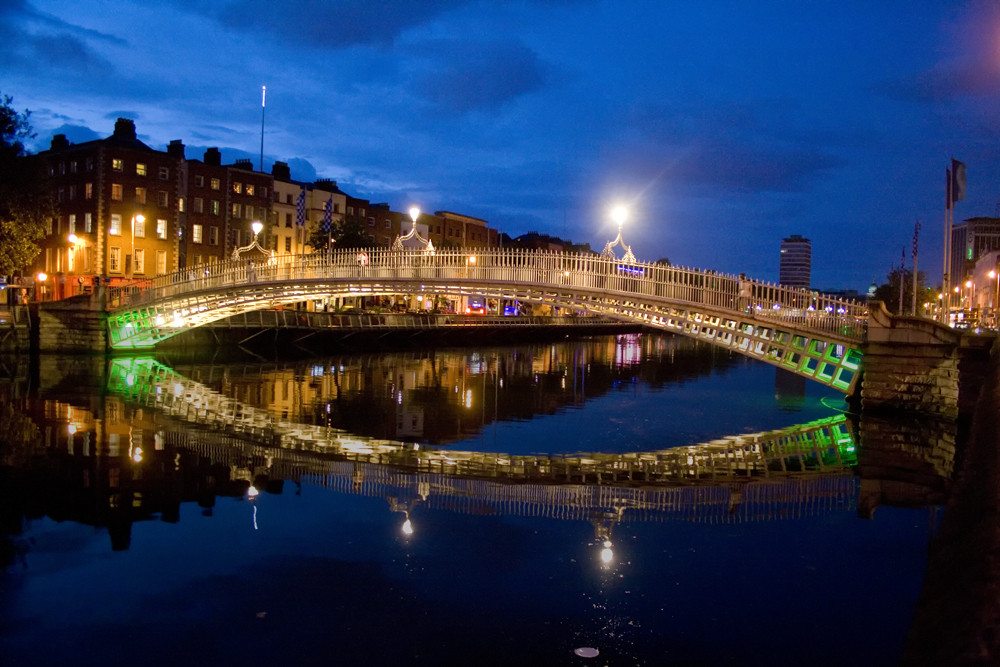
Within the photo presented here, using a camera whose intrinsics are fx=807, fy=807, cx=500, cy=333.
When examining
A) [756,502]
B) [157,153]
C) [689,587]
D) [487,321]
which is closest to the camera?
[689,587]

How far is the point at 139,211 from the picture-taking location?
52.3m

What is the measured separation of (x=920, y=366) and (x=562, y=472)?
468 inches

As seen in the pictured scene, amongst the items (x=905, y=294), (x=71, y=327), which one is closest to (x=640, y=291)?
(x=71, y=327)

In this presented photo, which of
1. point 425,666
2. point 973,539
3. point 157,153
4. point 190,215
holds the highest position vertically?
point 157,153

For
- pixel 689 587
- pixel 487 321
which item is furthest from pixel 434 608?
pixel 487 321

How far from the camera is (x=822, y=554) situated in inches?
403

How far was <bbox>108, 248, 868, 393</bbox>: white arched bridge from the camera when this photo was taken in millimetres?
22906

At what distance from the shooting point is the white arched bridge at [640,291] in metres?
22.9

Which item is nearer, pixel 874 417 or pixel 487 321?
pixel 874 417

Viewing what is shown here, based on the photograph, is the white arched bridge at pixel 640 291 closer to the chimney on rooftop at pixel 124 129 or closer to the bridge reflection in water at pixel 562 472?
the bridge reflection in water at pixel 562 472

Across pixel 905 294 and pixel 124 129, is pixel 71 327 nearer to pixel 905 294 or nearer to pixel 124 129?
pixel 124 129

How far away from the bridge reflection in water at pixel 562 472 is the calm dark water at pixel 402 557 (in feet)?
0.33

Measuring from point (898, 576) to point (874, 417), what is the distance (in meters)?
13.5

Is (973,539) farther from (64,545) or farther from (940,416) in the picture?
(940,416)
